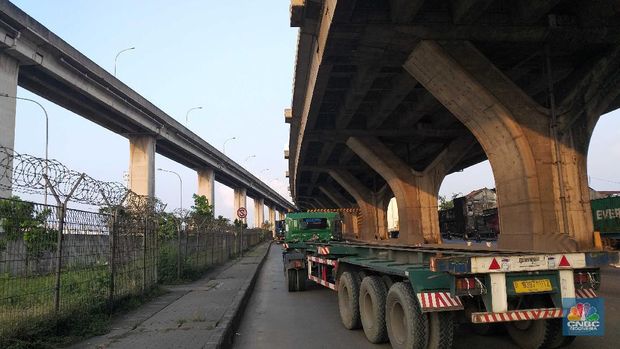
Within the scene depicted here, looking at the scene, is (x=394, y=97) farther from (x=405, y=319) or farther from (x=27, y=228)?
(x=27, y=228)

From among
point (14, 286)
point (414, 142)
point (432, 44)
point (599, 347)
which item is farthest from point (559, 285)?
point (414, 142)

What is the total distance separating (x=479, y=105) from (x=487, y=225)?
24877mm

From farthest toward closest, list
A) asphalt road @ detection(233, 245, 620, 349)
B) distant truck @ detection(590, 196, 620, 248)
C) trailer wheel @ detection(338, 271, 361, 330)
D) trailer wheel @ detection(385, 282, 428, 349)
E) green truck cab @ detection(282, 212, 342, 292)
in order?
distant truck @ detection(590, 196, 620, 248) < green truck cab @ detection(282, 212, 342, 292) < trailer wheel @ detection(338, 271, 361, 330) < asphalt road @ detection(233, 245, 620, 349) < trailer wheel @ detection(385, 282, 428, 349)

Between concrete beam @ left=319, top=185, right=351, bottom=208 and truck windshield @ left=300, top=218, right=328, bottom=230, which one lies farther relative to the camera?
concrete beam @ left=319, top=185, right=351, bottom=208

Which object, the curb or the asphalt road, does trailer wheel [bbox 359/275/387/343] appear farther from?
the curb

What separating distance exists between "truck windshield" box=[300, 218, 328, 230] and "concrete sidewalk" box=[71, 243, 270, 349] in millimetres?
6078

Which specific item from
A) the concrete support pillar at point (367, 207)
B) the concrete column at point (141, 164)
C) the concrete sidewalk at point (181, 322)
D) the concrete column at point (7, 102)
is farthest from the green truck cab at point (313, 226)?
the concrete column at point (141, 164)

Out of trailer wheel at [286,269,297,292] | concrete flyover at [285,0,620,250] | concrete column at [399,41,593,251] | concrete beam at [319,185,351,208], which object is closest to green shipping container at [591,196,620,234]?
concrete flyover at [285,0,620,250]

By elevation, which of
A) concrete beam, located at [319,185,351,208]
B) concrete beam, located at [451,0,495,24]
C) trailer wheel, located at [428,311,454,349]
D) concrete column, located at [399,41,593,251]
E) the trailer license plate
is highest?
concrete beam, located at [451,0,495,24]


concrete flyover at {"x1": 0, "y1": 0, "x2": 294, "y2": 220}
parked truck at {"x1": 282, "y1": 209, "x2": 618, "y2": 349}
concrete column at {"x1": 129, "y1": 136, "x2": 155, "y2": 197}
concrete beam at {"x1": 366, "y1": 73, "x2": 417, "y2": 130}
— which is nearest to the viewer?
parked truck at {"x1": 282, "y1": 209, "x2": 618, "y2": 349}

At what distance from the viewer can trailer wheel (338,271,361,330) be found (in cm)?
871

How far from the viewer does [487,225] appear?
3978 cm

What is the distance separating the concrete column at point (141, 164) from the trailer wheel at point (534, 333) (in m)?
42.5

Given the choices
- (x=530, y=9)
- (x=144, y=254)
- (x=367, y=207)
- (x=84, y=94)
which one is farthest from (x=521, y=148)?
(x=367, y=207)
